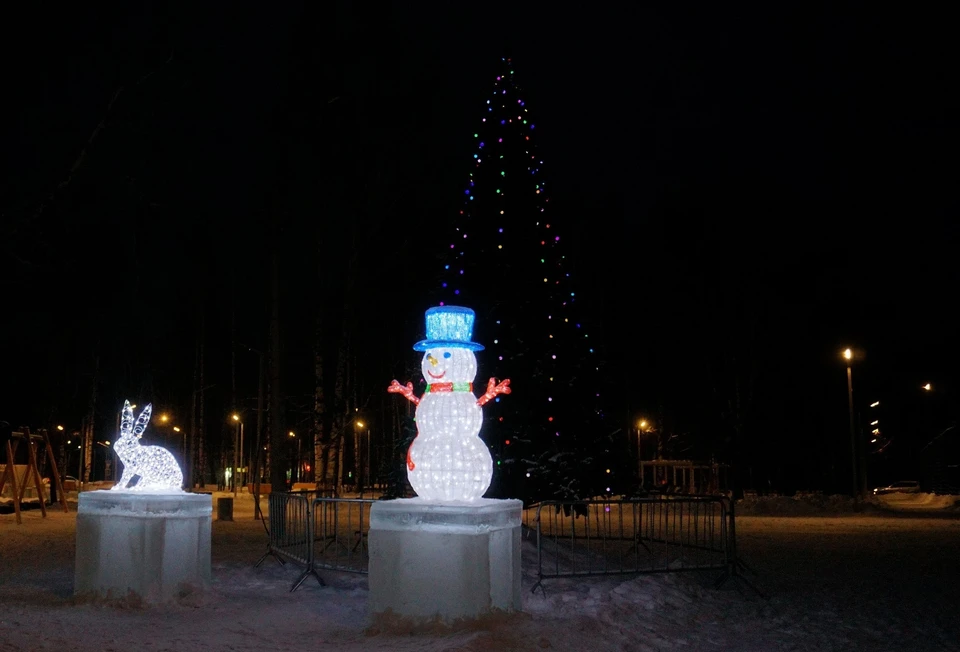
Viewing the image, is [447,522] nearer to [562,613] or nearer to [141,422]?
[562,613]

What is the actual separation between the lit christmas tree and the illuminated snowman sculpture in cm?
589

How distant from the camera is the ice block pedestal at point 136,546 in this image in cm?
988

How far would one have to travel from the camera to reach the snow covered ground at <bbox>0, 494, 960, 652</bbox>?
26.1 ft

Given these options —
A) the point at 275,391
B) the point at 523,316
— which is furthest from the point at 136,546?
the point at 275,391

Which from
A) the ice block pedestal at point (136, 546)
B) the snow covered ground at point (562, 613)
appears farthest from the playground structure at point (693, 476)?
the ice block pedestal at point (136, 546)

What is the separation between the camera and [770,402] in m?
36.0

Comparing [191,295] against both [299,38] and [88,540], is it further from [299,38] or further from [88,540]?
[88,540]

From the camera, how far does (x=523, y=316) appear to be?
15539 millimetres

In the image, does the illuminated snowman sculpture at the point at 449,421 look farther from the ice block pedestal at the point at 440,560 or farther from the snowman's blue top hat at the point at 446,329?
the ice block pedestal at the point at 440,560

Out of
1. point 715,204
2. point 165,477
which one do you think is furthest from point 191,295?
point 165,477

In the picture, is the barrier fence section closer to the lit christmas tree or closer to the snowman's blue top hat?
the lit christmas tree

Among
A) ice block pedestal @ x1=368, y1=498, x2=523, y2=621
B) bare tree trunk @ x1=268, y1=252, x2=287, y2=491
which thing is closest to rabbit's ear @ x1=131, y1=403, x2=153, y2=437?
ice block pedestal @ x1=368, y1=498, x2=523, y2=621

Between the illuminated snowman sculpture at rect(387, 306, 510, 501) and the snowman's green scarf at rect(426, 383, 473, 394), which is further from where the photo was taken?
the snowman's green scarf at rect(426, 383, 473, 394)

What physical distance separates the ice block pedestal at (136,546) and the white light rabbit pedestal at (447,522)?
2.92m
